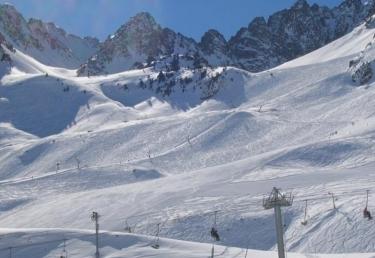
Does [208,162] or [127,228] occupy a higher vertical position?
[208,162]

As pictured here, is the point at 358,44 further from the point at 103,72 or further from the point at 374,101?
the point at 103,72

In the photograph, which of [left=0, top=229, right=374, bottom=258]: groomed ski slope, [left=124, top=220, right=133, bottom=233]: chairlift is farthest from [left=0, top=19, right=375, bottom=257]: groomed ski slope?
[left=124, top=220, right=133, bottom=233]: chairlift

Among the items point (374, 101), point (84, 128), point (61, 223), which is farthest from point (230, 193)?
point (84, 128)

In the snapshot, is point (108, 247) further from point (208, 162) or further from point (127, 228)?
point (208, 162)

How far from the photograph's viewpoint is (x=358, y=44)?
112 metres

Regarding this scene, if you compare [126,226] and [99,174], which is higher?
[99,174]

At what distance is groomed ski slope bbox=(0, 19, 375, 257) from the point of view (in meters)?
31.3

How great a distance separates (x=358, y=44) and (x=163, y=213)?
80.9 m

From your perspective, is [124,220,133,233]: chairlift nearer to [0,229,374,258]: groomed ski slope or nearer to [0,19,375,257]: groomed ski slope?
[0,19,375,257]: groomed ski slope

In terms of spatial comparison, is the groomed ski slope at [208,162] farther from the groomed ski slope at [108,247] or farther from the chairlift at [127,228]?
the chairlift at [127,228]

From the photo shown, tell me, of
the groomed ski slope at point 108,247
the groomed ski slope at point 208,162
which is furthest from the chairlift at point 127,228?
the groomed ski slope at point 108,247

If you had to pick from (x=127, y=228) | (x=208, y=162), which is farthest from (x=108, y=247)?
(x=208, y=162)

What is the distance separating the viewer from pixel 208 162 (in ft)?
203

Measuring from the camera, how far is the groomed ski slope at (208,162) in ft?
103
